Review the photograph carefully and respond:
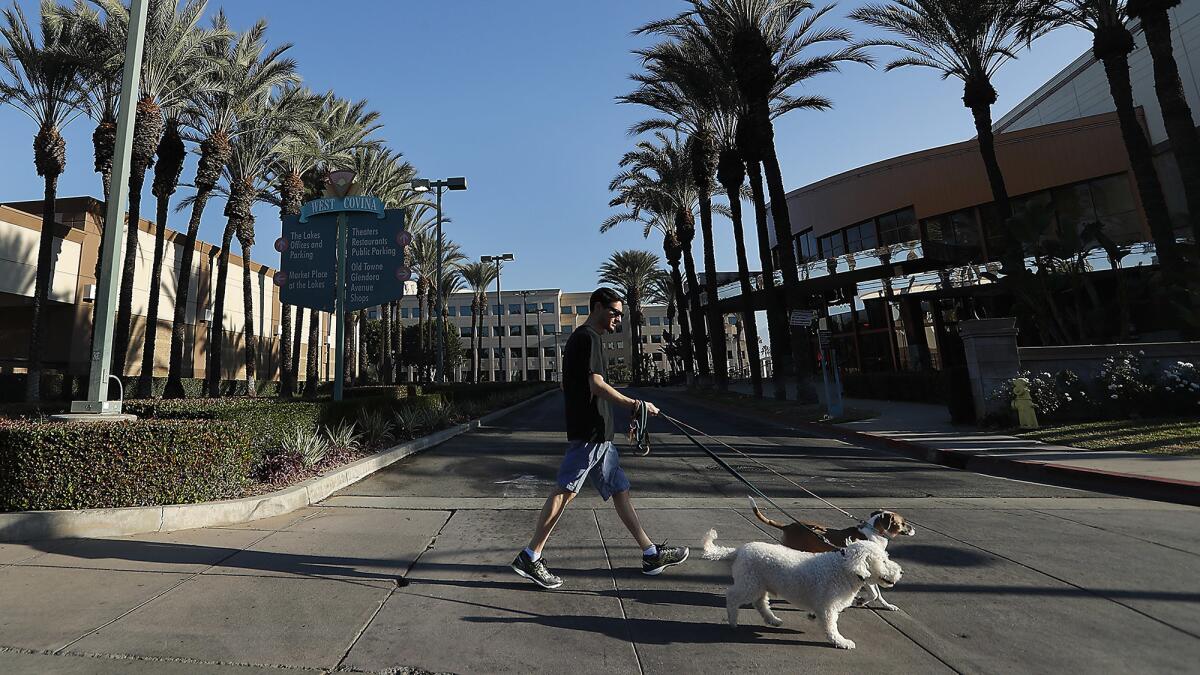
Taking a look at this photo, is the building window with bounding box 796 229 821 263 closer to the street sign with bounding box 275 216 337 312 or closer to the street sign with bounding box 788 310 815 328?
the street sign with bounding box 788 310 815 328

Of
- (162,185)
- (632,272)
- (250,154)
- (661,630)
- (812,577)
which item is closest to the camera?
(812,577)

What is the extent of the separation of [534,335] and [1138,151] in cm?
8083

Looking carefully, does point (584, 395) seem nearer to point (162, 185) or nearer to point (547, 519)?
point (547, 519)

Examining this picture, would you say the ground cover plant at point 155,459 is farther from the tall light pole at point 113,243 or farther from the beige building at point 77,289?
the beige building at point 77,289

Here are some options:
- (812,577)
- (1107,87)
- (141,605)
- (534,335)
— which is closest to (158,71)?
(141,605)

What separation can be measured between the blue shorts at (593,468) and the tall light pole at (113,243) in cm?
579

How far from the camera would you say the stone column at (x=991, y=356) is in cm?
1117

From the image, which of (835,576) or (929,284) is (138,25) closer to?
(835,576)

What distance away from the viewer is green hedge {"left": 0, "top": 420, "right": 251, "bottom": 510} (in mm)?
4562

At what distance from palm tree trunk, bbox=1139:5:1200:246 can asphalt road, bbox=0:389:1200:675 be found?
482 inches

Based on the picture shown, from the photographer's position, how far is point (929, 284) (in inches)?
910

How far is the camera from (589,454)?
355 centimetres

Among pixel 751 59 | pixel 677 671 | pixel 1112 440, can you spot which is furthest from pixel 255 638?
pixel 751 59

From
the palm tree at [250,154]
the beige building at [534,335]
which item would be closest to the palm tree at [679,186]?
the palm tree at [250,154]
